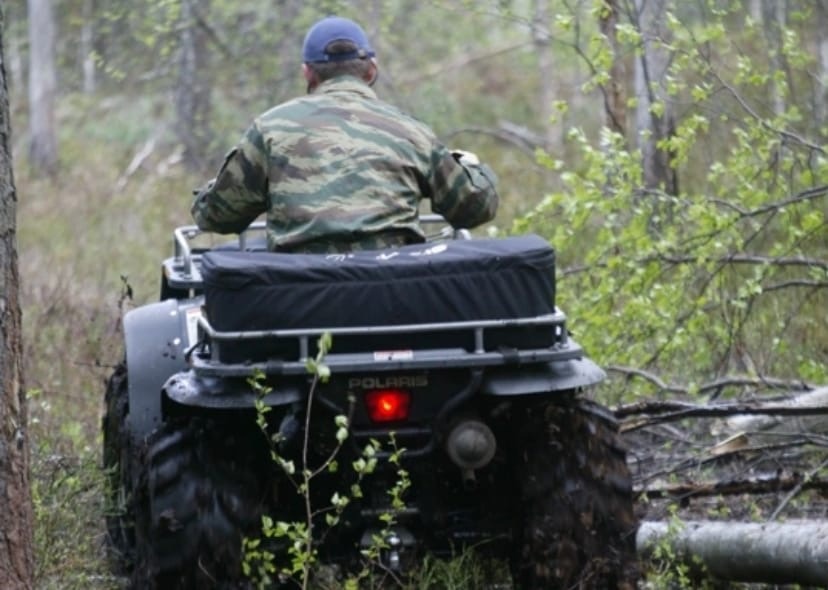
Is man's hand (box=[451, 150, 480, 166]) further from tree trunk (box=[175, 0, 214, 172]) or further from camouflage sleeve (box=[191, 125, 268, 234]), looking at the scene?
tree trunk (box=[175, 0, 214, 172])

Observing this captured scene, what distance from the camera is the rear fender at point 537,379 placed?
570 centimetres

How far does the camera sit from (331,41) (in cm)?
658

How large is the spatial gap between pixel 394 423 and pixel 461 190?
1.11 m

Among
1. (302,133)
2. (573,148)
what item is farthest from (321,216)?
(573,148)

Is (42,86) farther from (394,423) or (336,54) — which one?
(394,423)

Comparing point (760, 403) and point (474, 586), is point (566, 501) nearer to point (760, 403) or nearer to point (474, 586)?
→ point (474, 586)

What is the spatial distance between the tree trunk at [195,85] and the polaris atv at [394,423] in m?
12.6

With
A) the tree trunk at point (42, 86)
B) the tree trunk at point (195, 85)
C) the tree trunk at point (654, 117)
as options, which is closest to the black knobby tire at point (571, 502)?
the tree trunk at point (654, 117)

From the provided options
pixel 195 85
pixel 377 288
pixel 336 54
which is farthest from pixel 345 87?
pixel 195 85

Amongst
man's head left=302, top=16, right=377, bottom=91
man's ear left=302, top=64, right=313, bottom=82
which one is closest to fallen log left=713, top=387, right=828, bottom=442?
man's head left=302, top=16, right=377, bottom=91

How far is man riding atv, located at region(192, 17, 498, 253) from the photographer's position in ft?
20.1

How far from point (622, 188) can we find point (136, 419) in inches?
121

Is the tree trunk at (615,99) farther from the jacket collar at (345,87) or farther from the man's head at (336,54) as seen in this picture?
the jacket collar at (345,87)

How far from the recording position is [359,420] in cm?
574
